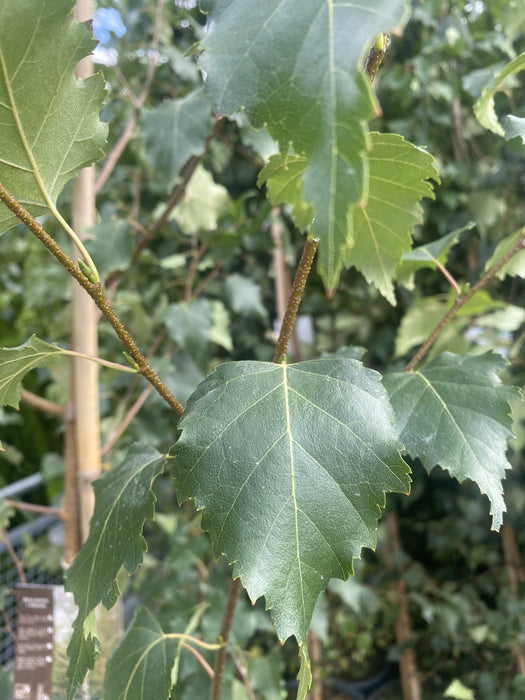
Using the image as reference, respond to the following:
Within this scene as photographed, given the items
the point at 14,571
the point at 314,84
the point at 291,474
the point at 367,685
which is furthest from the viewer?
the point at 367,685

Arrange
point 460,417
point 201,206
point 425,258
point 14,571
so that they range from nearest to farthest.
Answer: point 460,417, point 425,258, point 201,206, point 14,571

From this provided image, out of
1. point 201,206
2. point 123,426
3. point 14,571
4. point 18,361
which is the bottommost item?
point 14,571

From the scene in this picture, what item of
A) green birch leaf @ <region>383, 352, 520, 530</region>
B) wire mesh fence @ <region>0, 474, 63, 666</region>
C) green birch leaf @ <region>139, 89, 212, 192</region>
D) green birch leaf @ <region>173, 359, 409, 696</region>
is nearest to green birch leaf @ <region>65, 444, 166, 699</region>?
green birch leaf @ <region>173, 359, 409, 696</region>

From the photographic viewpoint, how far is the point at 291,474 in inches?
13.3

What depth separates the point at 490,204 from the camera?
125 centimetres

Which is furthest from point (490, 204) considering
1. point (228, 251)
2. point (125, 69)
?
point (125, 69)

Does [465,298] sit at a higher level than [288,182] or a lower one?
lower

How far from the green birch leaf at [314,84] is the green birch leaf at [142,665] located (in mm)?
400

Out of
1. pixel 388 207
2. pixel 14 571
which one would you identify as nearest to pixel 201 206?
pixel 388 207

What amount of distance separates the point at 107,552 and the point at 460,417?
11.8 inches

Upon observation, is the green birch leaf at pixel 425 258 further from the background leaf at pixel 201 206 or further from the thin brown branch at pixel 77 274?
the background leaf at pixel 201 206

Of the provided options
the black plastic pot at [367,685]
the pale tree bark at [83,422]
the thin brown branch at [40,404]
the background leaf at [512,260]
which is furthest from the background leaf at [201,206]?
the black plastic pot at [367,685]

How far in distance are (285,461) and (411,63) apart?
119 cm

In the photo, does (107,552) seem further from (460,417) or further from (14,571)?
(14,571)
